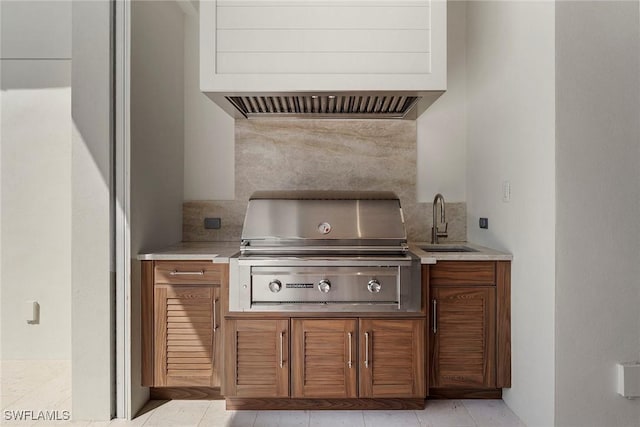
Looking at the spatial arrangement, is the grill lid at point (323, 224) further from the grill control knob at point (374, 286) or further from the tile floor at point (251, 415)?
the tile floor at point (251, 415)

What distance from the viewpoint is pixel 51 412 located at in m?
2.01

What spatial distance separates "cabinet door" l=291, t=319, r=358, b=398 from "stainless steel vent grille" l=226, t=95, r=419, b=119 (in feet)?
3.99

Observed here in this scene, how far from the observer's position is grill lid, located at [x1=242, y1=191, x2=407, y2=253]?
7.11ft

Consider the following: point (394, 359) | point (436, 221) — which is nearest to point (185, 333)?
point (394, 359)

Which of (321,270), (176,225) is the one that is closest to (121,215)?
(176,225)

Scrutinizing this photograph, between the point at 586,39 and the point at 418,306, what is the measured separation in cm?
138

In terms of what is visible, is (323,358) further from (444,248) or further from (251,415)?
(444,248)

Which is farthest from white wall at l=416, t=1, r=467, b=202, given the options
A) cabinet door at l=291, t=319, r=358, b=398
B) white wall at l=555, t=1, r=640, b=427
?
cabinet door at l=291, t=319, r=358, b=398

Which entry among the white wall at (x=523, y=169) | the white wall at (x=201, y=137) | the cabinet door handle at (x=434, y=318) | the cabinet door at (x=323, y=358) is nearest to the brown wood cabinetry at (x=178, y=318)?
the cabinet door at (x=323, y=358)

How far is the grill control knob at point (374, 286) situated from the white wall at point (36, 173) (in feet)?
6.33

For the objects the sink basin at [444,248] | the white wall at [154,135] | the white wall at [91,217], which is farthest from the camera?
the sink basin at [444,248]

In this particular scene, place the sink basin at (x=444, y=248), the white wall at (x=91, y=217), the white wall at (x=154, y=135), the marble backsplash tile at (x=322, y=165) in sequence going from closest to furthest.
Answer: the white wall at (x=91, y=217) → the white wall at (x=154, y=135) → the sink basin at (x=444, y=248) → the marble backsplash tile at (x=322, y=165)

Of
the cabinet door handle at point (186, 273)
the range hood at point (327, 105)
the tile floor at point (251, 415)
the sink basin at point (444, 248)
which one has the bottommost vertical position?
the tile floor at point (251, 415)

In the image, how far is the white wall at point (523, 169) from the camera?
69.0 inches
